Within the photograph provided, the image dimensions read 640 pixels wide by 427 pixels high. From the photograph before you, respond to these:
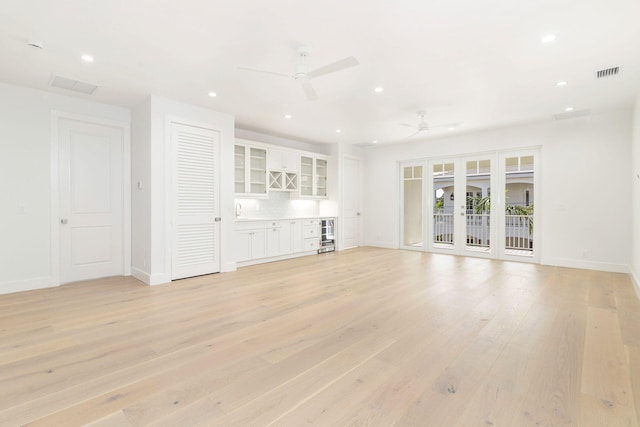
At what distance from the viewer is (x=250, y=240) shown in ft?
19.1

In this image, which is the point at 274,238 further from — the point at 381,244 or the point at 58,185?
the point at 58,185

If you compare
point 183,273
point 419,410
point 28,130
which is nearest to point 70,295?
point 183,273

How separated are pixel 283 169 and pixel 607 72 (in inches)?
206

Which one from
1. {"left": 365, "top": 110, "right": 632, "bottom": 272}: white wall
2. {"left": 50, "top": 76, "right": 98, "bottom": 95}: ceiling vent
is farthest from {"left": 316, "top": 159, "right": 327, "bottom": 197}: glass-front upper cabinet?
{"left": 50, "top": 76, "right": 98, "bottom": 95}: ceiling vent

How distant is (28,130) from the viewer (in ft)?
13.6

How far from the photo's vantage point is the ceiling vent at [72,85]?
3.86 m

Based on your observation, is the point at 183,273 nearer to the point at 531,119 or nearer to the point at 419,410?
the point at 419,410

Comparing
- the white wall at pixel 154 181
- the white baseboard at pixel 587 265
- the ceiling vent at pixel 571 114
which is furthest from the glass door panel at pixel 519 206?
the white wall at pixel 154 181

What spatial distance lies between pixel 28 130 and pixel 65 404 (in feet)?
13.5

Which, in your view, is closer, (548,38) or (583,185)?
(548,38)

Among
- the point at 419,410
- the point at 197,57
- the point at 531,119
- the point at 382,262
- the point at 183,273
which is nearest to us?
the point at 419,410

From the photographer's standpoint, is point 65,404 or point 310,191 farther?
point 310,191

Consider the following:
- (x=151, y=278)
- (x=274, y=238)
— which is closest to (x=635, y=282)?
(x=274, y=238)

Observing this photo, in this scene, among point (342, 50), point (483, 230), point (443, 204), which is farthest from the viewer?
point (443, 204)
